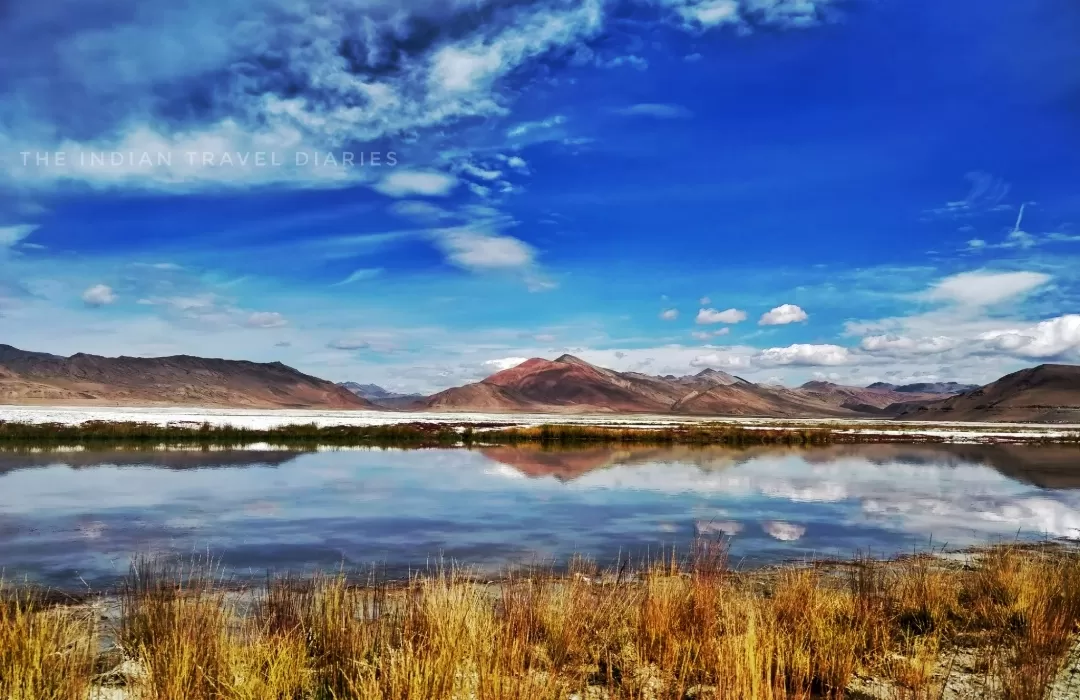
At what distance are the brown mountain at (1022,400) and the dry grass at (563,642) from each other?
444ft

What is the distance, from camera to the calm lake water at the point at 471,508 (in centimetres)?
1270

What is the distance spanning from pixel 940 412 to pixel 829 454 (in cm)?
15154

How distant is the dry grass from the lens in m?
5.29

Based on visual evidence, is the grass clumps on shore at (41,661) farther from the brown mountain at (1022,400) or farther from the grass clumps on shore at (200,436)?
the brown mountain at (1022,400)

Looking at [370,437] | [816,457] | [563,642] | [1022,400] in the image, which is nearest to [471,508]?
[563,642]

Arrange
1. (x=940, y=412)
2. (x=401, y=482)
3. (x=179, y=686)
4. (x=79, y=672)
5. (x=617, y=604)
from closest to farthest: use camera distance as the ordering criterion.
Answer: (x=179, y=686)
(x=79, y=672)
(x=617, y=604)
(x=401, y=482)
(x=940, y=412)

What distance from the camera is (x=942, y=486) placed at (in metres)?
25.0

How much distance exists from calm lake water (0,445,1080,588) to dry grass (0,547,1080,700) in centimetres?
417

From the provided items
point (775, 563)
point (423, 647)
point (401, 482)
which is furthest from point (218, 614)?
point (401, 482)

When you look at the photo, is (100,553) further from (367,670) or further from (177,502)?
(367,670)

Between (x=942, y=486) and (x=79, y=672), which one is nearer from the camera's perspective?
(x=79, y=672)

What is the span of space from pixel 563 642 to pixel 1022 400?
572ft

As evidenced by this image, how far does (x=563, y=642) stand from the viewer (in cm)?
666

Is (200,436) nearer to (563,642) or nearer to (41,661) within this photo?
(41,661)
